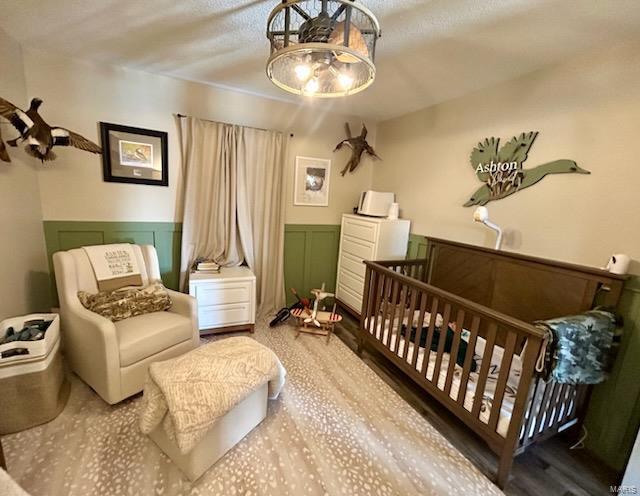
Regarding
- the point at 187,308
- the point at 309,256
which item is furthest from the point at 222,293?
the point at 309,256

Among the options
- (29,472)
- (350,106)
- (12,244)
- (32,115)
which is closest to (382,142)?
(350,106)

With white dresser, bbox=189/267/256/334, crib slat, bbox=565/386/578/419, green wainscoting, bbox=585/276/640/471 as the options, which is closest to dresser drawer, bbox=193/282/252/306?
white dresser, bbox=189/267/256/334

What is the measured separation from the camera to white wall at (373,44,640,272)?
1.56 m

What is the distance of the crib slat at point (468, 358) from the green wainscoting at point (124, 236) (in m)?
2.63

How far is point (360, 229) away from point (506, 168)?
1.41m

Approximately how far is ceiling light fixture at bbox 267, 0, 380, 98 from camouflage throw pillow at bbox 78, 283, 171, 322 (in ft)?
5.84

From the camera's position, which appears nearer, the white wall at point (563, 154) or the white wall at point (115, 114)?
the white wall at point (563, 154)

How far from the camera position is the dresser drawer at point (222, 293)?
2523 mm

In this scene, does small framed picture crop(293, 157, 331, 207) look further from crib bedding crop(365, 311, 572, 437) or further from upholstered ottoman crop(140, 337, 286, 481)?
upholstered ottoman crop(140, 337, 286, 481)

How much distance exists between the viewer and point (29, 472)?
4.36 ft

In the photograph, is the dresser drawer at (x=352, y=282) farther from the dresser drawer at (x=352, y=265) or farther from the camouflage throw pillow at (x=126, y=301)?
the camouflage throw pillow at (x=126, y=301)

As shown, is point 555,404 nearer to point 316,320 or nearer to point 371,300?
point 371,300

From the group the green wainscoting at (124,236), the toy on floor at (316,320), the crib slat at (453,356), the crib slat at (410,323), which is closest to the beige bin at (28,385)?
the green wainscoting at (124,236)

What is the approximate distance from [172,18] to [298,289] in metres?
2.66
